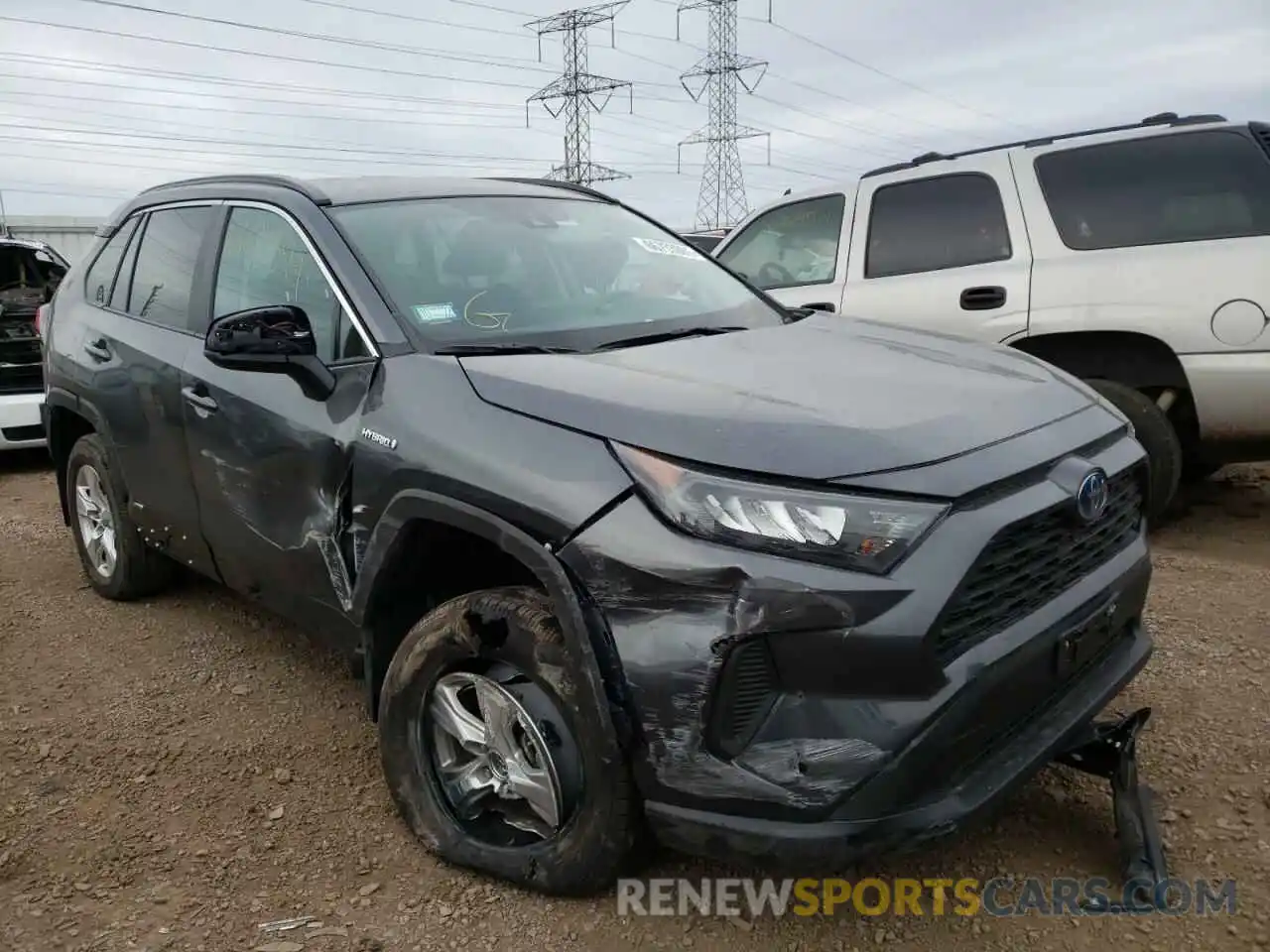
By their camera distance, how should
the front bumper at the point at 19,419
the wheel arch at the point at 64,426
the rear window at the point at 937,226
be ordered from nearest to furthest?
the wheel arch at the point at 64,426
the rear window at the point at 937,226
the front bumper at the point at 19,419

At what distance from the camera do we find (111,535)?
439 cm

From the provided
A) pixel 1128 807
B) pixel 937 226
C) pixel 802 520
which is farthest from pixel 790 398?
pixel 937 226

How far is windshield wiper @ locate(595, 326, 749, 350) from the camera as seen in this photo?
277 centimetres

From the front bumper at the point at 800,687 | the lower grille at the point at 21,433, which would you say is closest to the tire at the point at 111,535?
the front bumper at the point at 800,687

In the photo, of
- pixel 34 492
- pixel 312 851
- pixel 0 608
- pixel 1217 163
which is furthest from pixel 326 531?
pixel 34 492

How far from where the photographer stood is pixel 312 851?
2678mm

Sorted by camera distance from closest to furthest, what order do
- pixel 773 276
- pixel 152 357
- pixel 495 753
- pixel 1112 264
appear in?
pixel 495 753
pixel 152 357
pixel 1112 264
pixel 773 276

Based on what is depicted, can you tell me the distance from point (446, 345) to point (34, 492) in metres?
5.54

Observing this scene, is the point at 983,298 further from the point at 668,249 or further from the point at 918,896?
the point at 918,896

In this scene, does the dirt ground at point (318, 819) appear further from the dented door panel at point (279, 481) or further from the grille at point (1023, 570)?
the grille at point (1023, 570)

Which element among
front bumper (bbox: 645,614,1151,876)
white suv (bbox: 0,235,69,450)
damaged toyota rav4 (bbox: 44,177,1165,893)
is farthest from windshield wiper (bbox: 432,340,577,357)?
white suv (bbox: 0,235,69,450)

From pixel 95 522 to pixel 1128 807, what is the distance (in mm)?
4193

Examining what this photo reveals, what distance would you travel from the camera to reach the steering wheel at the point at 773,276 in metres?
5.92

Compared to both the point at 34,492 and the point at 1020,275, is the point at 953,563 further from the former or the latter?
the point at 34,492
